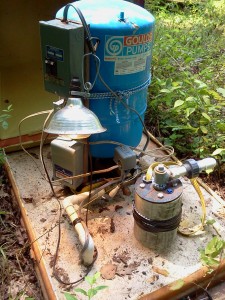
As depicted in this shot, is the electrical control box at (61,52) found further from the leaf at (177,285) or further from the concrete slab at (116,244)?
the leaf at (177,285)

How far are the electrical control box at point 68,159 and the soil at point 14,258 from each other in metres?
0.42

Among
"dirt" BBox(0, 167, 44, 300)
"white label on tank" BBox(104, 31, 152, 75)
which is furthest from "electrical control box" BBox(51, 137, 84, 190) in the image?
"white label on tank" BBox(104, 31, 152, 75)

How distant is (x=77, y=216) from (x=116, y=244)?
29cm

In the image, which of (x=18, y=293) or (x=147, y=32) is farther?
(x=147, y=32)

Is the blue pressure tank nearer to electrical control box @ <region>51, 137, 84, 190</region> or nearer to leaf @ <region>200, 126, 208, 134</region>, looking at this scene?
electrical control box @ <region>51, 137, 84, 190</region>

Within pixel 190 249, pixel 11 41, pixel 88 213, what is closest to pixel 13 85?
pixel 11 41

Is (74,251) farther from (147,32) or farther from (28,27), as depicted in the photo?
(28,27)

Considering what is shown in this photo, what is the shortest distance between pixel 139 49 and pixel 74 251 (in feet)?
4.18

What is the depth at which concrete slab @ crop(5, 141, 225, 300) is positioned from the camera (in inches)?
70.7

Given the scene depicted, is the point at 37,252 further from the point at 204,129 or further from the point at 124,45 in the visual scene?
the point at 204,129

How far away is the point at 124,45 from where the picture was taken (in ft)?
6.51

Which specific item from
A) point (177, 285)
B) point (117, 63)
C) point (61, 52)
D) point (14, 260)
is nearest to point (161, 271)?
point (177, 285)

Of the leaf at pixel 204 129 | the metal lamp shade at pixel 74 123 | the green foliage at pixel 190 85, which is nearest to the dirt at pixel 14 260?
the metal lamp shade at pixel 74 123

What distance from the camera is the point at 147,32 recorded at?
6.82 feet
